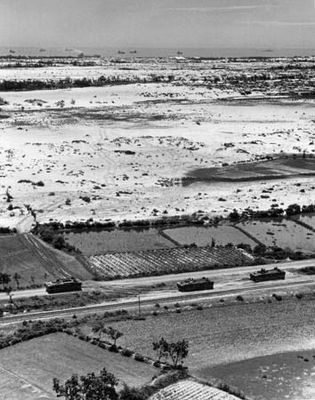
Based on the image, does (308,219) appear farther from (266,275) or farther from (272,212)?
(266,275)

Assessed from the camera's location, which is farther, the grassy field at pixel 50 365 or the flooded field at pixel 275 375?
the flooded field at pixel 275 375

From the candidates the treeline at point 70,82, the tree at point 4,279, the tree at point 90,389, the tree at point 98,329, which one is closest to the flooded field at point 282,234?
the tree at point 98,329

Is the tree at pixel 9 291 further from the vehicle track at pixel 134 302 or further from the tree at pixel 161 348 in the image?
the tree at pixel 161 348

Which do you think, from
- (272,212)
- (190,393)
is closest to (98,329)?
(190,393)

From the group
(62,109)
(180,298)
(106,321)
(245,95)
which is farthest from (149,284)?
(245,95)

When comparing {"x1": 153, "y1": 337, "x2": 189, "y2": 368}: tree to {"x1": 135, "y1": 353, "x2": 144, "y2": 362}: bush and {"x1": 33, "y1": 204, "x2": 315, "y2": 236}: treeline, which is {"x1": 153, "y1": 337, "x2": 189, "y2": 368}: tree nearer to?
{"x1": 135, "y1": 353, "x2": 144, "y2": 362}: bush
